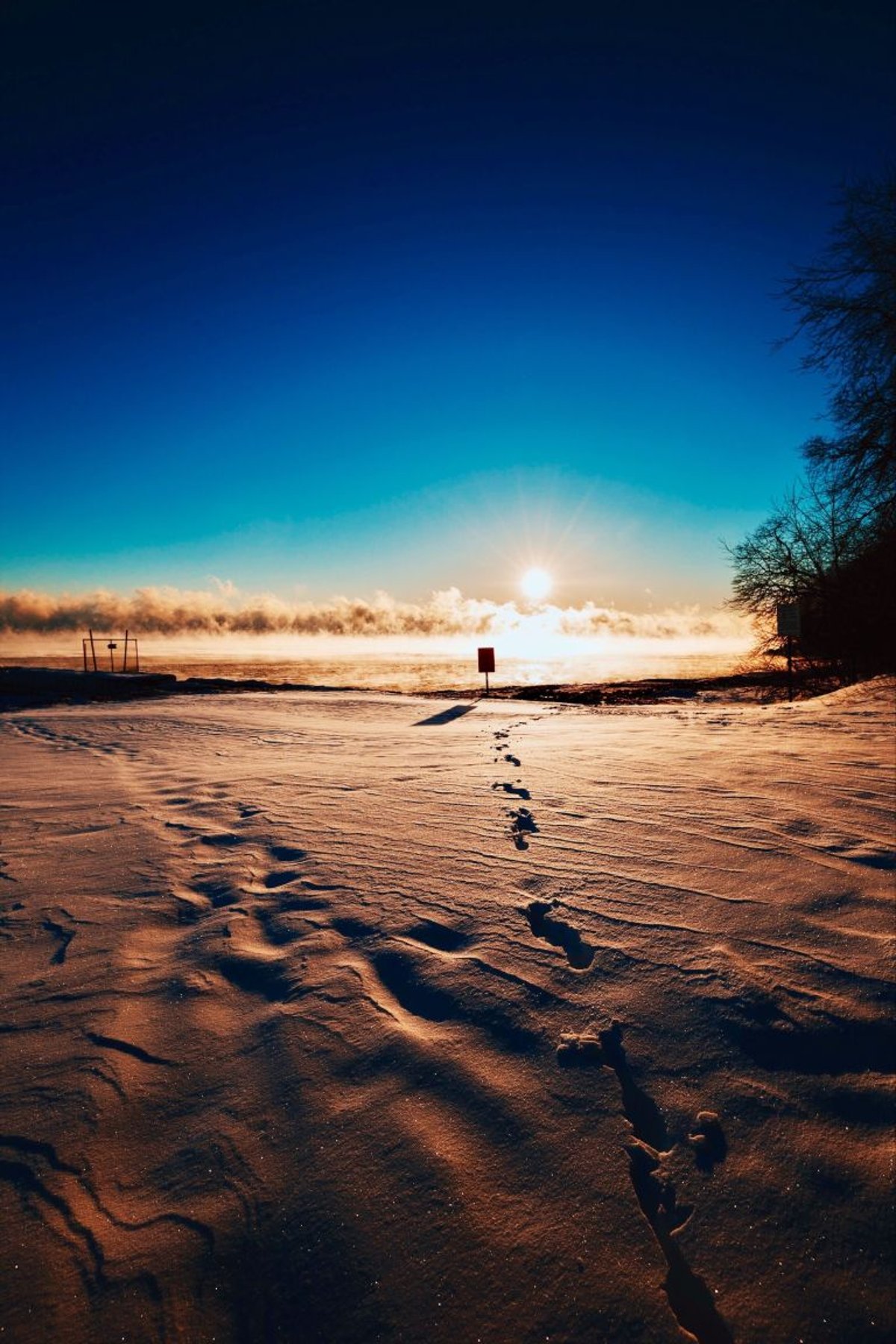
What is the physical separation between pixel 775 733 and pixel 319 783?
4.75m

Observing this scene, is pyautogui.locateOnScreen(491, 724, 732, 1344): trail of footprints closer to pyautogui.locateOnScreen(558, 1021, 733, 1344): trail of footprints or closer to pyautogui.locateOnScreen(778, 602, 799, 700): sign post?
pyautogui.locateOnScreen(558, 1021, 733, 1344): trail of footprints

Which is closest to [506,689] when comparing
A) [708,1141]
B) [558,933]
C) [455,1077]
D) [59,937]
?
[558,933]

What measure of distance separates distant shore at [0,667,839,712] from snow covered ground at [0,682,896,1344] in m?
11.2

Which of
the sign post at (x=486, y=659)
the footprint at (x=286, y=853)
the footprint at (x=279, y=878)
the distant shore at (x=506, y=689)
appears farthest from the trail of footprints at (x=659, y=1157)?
the sign post at (x=486, y=659)

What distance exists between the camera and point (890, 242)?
8.09 meters

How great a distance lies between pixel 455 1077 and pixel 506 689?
1894 cm

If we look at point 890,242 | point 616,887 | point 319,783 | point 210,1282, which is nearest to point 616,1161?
point 210,1282

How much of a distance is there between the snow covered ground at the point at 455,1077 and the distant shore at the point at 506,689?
11.2 metres

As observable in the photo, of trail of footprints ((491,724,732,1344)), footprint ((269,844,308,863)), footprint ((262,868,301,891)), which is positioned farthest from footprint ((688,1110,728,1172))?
footprint ((269,844,308,863))

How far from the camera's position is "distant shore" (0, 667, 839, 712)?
15953mm

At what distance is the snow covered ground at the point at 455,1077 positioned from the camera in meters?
1.22

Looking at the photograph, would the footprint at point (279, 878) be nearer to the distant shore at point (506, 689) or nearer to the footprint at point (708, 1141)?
the footprint at point (708, 1141)

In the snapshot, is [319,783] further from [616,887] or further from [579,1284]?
[579,1284]

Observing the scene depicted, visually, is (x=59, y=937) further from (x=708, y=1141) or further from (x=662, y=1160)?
(x=708, y=1141)
